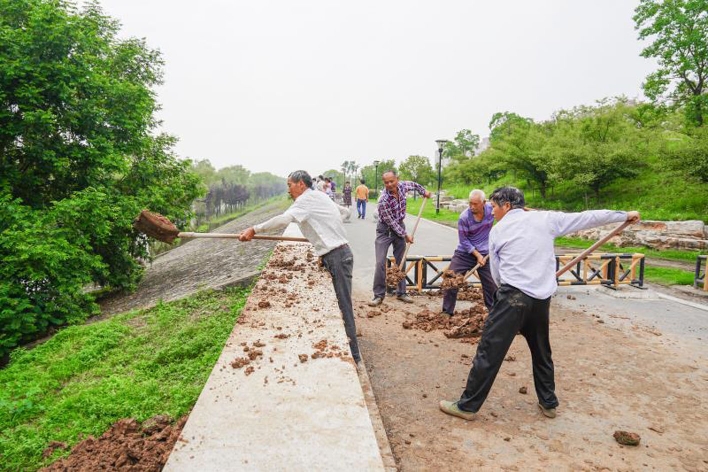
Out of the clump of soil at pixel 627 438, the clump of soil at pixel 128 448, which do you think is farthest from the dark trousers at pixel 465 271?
the clump of soil at pixel 128 448

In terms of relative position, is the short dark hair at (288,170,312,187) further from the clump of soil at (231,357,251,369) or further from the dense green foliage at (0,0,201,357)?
the dense green foliage at (0,0,201,357)

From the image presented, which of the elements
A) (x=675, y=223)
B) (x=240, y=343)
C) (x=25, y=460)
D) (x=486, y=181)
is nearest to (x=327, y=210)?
(x=240, y=343)

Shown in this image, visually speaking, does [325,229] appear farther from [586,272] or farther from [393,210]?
[586,272]

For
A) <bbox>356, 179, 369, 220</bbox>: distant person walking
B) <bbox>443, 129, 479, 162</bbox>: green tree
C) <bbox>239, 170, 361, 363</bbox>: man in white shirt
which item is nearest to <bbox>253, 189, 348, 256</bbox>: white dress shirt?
<bbox>239, 170, 361, 363</bbox>: man in white shirt

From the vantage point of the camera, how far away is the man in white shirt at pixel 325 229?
4.11m

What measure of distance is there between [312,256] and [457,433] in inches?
134

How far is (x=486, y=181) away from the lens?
35938 millimetres

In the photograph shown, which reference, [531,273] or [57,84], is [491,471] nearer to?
[531,273]

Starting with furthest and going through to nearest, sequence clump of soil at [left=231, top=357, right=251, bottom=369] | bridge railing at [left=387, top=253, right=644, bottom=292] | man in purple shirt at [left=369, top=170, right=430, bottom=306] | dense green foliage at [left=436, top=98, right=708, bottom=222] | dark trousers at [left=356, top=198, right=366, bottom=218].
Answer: dark trousers at [left=356, top=198, right=366, bottom=218] → dense green foliage at [left=436, top=98, right=708, bottom=222] → bridge railing at [left=387, top=253, right=644, bottom=292] → man in purple shirt at [left=369, top=170, right=430, bottom=306] → clump of soil at [left=231, top=357, right=251, bottom=369]

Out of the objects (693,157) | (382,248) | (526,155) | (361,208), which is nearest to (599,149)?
(693,157)

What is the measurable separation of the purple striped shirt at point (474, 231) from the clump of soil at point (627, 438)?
3019mm

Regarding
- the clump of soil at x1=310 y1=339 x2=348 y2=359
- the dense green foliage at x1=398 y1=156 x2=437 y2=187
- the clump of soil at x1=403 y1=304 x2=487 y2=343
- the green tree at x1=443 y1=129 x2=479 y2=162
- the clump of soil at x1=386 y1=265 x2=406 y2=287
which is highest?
the green tree at x1=443 y1=129 x2=479 y2=162

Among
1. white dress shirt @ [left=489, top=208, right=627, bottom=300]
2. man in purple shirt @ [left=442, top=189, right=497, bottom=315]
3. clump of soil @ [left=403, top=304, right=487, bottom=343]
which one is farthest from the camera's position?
man in purple shirt @ [left=442, top=189, right=497, bottom=315]

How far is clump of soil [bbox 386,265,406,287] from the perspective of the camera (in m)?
7.03
